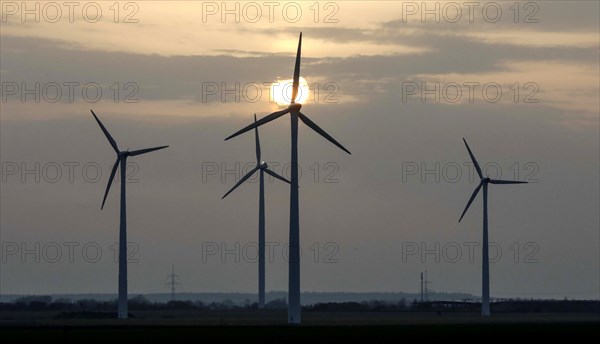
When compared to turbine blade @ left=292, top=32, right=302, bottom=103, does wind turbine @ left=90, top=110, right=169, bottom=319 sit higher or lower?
lower

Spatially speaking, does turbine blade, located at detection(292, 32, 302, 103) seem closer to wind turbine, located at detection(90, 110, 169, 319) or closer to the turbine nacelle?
the turbine nacelle

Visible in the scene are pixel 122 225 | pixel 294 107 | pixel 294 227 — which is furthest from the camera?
pixel 122 225

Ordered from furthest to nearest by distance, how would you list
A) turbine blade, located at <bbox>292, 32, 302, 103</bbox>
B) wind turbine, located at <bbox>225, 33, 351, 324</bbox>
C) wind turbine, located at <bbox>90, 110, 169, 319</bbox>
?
wind turbine, located at <bbox>90, 110, 169, 319</bbox> < turbine blade, located at <bbox>292, 32, 302, 103</bbox> < wind turbine, located at <bbox>225, 33, 351, 324</bbox>

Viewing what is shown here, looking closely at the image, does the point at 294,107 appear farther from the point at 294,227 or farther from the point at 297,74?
the point at 294,227

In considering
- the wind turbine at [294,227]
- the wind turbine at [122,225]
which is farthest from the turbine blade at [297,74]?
the wind turbine at [122,225]

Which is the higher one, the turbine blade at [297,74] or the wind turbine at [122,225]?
the turbine blade at [297,74]

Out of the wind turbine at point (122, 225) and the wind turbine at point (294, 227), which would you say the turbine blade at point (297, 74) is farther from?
the wind turbine at point (122, 225)

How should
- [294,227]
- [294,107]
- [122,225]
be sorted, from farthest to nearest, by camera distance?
[122,225] → [294,107] → [294,227]

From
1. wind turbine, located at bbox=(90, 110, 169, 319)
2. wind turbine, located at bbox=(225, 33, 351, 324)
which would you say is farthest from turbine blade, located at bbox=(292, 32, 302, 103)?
wind turbine, located at bbox=(90, 110, 169, 319)

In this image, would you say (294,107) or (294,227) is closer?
(294,227)

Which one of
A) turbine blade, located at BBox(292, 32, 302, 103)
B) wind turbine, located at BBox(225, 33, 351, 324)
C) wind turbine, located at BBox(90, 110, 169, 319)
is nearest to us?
wind turbine, located at BBox(225, 33, 351, 324)

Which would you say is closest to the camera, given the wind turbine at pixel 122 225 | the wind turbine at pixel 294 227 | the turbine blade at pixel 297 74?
the wind turbine at pixel 294 227

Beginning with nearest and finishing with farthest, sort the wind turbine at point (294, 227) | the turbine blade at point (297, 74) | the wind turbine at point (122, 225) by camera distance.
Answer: the wind turbine at point (294, 227) < the turbine blade at point (297, 74) < the wind turbine at point (122, 225)

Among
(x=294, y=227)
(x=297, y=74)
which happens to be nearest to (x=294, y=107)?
(x=297, y=74)
